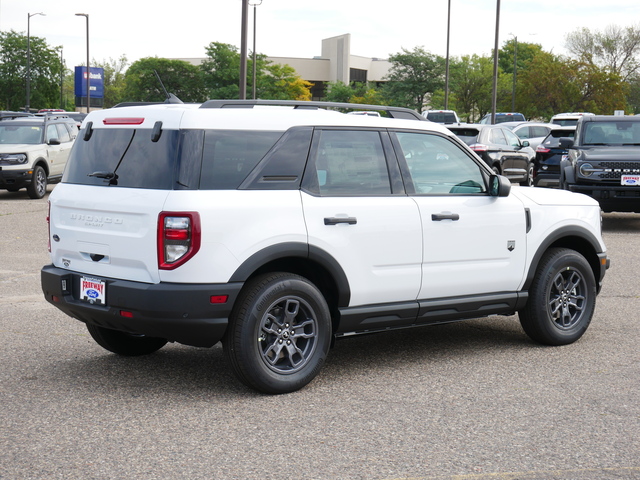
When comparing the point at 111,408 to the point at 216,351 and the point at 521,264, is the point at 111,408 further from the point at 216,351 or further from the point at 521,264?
the point at 521,264

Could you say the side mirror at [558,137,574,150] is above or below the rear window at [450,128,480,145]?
below

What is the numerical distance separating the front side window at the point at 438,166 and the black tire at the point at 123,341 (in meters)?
2.24

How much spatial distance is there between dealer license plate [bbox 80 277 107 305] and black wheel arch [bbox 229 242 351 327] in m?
0.81

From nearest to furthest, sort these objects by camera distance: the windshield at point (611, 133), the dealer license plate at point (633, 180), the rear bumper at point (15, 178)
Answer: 1. the dealer license plate at point (633, 180)
2. the windshield at point (611, 133)
3. the rear bumper at point (15, 178)

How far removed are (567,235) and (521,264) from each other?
57cm

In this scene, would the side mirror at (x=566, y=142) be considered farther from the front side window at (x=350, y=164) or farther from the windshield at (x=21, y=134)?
the windshield at (x=21, y=134)

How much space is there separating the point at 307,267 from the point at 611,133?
1135cm

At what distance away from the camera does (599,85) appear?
65625 millimetres

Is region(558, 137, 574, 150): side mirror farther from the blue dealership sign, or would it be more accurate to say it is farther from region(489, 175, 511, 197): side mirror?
the blue dealership sign

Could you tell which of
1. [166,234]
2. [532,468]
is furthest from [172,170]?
[532,468]

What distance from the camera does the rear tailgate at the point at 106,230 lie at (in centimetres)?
505

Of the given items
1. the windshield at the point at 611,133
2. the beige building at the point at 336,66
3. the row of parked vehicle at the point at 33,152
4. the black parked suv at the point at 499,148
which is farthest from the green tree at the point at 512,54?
the windshield at the point at 611,133

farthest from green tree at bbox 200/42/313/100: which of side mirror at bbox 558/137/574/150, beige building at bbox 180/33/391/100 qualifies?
side mirror at bbox 558/137/574/150

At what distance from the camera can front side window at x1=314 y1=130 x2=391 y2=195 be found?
18.5ft
